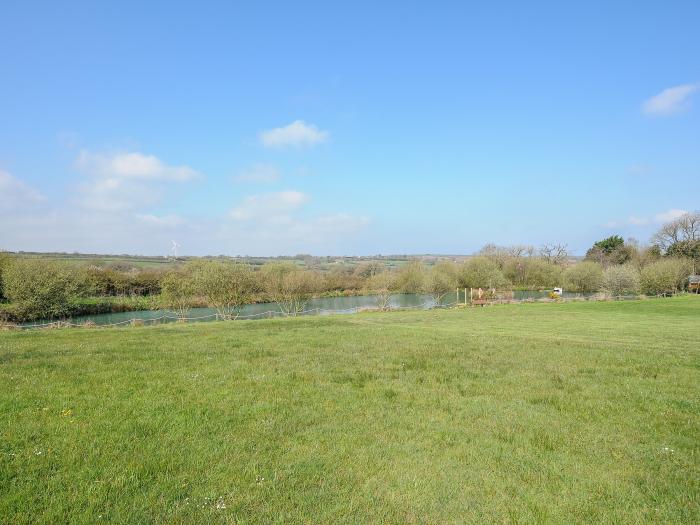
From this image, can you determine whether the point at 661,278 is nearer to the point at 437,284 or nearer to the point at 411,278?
the point at 437,284

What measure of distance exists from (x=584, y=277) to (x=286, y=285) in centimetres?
5969

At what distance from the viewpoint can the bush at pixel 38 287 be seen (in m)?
39.8

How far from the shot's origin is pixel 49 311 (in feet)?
137

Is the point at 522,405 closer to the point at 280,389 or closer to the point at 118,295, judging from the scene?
the point at 280,389

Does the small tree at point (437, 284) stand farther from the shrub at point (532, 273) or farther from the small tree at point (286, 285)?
the shrub at point (532, 273)

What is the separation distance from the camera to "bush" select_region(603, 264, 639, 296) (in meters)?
61.8

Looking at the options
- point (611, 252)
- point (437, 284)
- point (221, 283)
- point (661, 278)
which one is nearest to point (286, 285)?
point (221, 283)

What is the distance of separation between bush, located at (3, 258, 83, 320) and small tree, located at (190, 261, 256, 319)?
12368 millimetres

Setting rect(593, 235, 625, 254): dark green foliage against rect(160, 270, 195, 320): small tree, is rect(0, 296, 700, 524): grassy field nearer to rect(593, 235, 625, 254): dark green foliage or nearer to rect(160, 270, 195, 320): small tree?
rect(160, 270, 195, 320): small tree

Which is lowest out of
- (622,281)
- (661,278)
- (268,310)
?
(268,310)

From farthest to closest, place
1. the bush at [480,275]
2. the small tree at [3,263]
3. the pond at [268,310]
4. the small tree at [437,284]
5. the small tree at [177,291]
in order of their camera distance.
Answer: the bush at [480,275]
the small tree at [437,284]
the pond at [268,310]
the small tree at [3,263]
the small tree at [177,291]

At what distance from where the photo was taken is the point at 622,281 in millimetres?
62250

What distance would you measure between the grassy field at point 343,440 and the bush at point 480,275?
62763 millimetres

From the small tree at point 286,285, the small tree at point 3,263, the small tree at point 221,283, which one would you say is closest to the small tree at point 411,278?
the small tree at point 286,285
